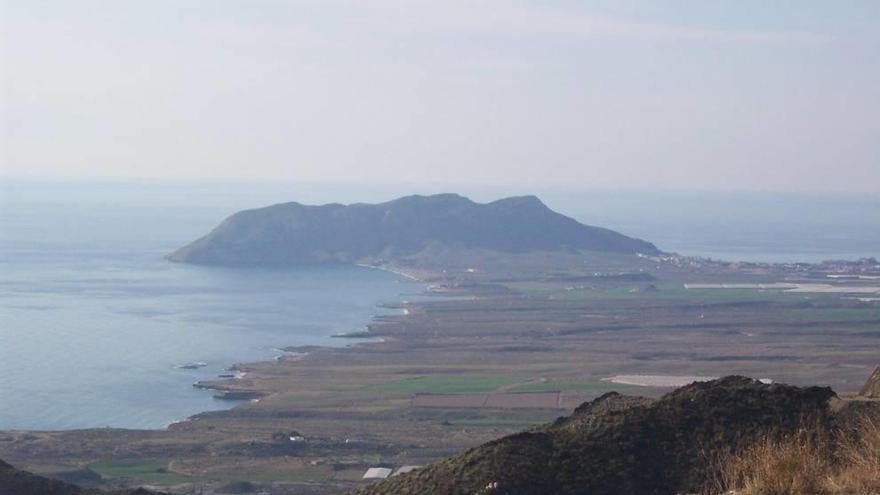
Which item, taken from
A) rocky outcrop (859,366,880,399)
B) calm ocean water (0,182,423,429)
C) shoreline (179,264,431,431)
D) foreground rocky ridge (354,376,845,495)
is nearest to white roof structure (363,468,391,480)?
shoreline (179,264,431,431)

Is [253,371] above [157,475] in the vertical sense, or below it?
above

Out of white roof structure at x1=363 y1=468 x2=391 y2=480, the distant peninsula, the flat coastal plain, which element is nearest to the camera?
white roof structure at x1=363 y1=468 x2=391 y2=480

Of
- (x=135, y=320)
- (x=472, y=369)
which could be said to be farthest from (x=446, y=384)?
(x=135, y=320)

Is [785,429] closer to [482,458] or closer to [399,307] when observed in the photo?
[482,458]

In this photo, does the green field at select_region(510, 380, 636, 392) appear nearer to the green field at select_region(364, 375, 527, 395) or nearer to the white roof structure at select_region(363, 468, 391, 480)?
the green field at select_region(364, 375, 527, 395)

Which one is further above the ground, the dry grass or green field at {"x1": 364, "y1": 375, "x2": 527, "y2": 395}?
the dry grass

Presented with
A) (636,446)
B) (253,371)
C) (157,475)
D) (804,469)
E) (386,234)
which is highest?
(386,234)

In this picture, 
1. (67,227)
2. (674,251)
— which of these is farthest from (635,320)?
(67,227)

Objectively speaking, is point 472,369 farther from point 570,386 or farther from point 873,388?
point 873,388
